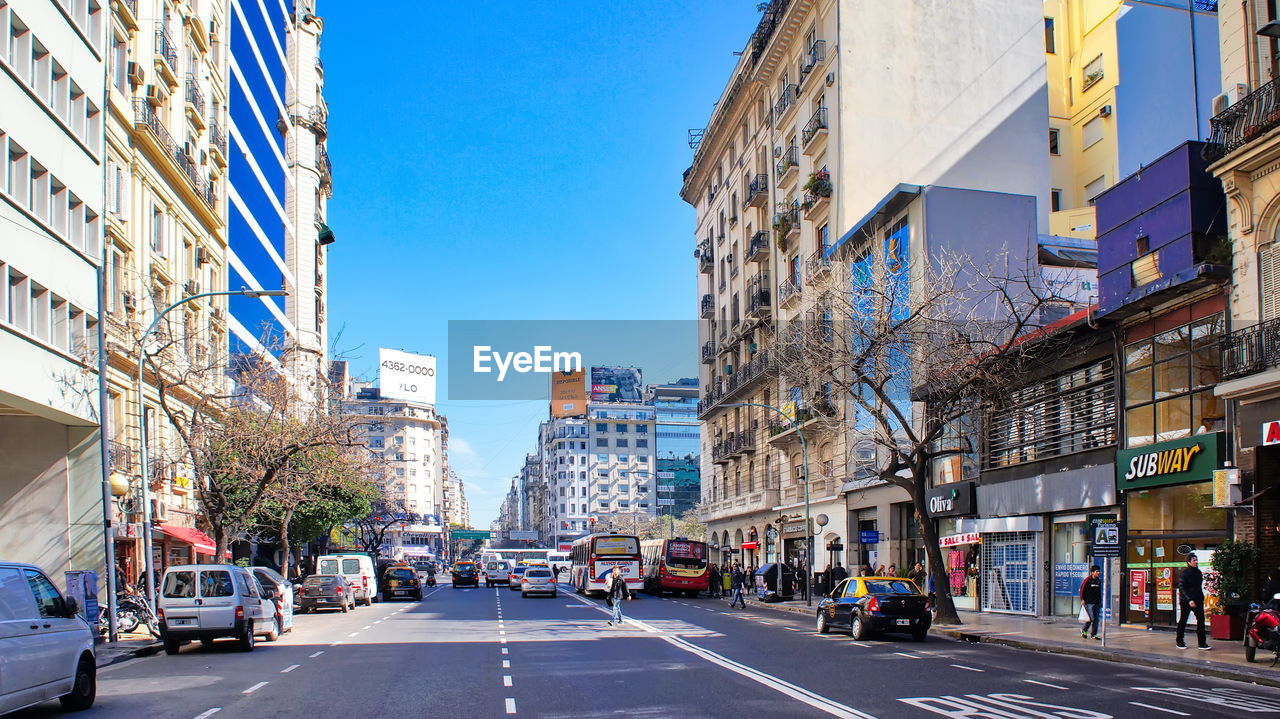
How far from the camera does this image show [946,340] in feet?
100.0

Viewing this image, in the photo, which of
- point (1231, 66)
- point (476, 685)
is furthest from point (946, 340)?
point (476, 685)

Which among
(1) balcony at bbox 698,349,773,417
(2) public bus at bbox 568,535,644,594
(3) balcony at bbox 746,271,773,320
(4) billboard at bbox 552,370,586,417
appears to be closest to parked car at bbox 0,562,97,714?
(1) balcony at bbox 698,349,773,417

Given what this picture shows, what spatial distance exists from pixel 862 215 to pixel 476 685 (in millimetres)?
33504

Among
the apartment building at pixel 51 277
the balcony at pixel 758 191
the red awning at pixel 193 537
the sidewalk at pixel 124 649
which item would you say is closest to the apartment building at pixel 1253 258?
the sidewalk at pixel 124 649

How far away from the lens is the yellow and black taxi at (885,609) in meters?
24.5

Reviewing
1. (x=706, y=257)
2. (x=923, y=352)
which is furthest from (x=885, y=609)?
(x=706, y=257)

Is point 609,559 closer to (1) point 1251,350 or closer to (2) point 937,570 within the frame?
(2) point 937,570

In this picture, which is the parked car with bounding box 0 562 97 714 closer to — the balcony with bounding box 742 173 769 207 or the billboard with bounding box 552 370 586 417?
the balcony with bounding box 742 173 769 207

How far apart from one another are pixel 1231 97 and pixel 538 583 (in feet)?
119

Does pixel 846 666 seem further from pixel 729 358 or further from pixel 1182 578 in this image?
pixel 729 358

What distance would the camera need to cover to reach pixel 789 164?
51531mm

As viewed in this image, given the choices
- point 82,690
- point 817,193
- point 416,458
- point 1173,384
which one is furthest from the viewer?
point 416,458

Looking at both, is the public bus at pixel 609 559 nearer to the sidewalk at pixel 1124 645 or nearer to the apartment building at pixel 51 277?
the sidewalk at pixel 1124 645

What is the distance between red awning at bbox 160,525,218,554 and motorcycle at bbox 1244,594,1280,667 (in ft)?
98.1
